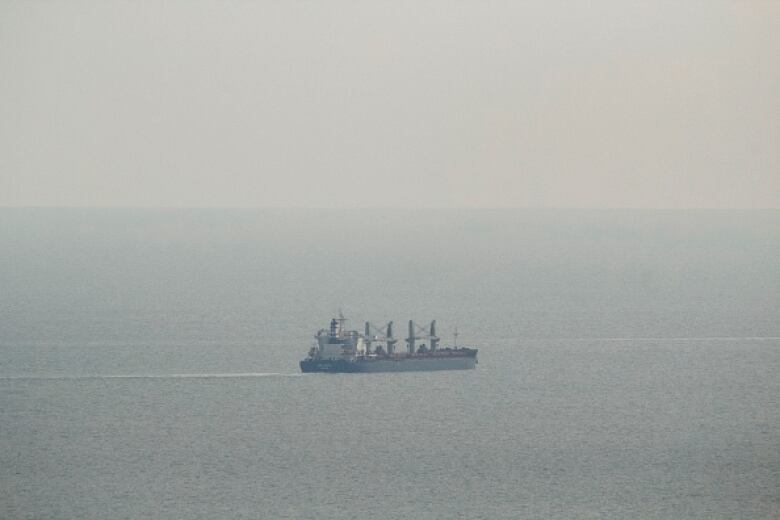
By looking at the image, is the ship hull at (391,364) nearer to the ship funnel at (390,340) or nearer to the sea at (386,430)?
the sea at (386,430)

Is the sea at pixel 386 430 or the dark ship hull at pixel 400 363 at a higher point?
the dark ship hull at pixel 400 363

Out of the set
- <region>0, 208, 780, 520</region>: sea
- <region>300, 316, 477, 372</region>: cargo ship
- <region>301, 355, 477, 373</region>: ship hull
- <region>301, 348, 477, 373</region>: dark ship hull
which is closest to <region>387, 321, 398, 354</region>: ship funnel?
<region>300, 316, 477, 372</region>: cargo ship

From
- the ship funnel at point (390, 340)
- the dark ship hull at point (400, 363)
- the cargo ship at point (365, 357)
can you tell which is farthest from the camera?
the ship funnel at point (390, 340)

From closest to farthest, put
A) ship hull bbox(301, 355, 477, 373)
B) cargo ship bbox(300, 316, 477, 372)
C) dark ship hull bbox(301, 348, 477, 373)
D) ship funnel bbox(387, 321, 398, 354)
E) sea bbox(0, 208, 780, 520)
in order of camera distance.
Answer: sea bbox(0, 208, 780, 520) < ship hull bbox(301, 355, 477, 373) < dark ship hull bbox(301, 348, 477, 373) < cargo ship bbox(300, 316, 477, 372) < ship funnel bbox(387, 321, 398, 354)

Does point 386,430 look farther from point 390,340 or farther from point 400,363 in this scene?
point 390,340

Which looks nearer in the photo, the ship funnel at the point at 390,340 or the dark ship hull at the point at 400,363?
the dark ship hull at the point at 400,363

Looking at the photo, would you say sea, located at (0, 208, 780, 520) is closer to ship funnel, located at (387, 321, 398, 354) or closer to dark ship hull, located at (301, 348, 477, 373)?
dark ship hull, located at (301, 348, 477, 373)

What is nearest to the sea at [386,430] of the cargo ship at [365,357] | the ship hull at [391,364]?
the ship hull at [391,364]

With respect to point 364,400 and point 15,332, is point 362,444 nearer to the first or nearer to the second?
point 364,400

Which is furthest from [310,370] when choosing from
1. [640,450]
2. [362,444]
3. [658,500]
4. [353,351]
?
[658,500]
